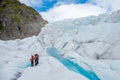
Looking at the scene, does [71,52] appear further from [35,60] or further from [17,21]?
[17,21]

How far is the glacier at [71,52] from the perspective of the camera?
85.7 ft

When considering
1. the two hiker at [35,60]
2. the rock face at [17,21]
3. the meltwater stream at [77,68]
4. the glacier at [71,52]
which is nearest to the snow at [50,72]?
the glacier at [71,52]

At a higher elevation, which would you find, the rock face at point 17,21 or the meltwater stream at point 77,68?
the rock face at point 17,21

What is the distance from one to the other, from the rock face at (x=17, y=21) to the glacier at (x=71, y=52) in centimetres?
2073

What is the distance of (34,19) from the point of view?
7275 centimetres

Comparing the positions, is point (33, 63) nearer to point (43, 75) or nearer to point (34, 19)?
point (43, 75)

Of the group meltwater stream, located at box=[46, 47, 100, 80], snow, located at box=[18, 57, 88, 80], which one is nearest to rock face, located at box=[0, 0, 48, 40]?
meltwater stream, located at box=[46, 47, 100, 80]

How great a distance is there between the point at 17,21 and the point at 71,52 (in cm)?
4024

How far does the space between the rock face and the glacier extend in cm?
2073

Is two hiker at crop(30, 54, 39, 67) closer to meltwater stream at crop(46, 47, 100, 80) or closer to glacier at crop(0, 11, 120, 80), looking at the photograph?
glacier at crop(0, 11, 120, 80)

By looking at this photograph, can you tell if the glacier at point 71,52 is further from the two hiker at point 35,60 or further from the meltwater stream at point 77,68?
the two hiker at point 35,60

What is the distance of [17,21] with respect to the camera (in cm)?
7056

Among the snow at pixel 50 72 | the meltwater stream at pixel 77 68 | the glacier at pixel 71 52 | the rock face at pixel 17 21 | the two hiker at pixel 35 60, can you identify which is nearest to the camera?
the snow at pixel 50 72

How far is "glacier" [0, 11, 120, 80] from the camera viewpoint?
2612 cm
